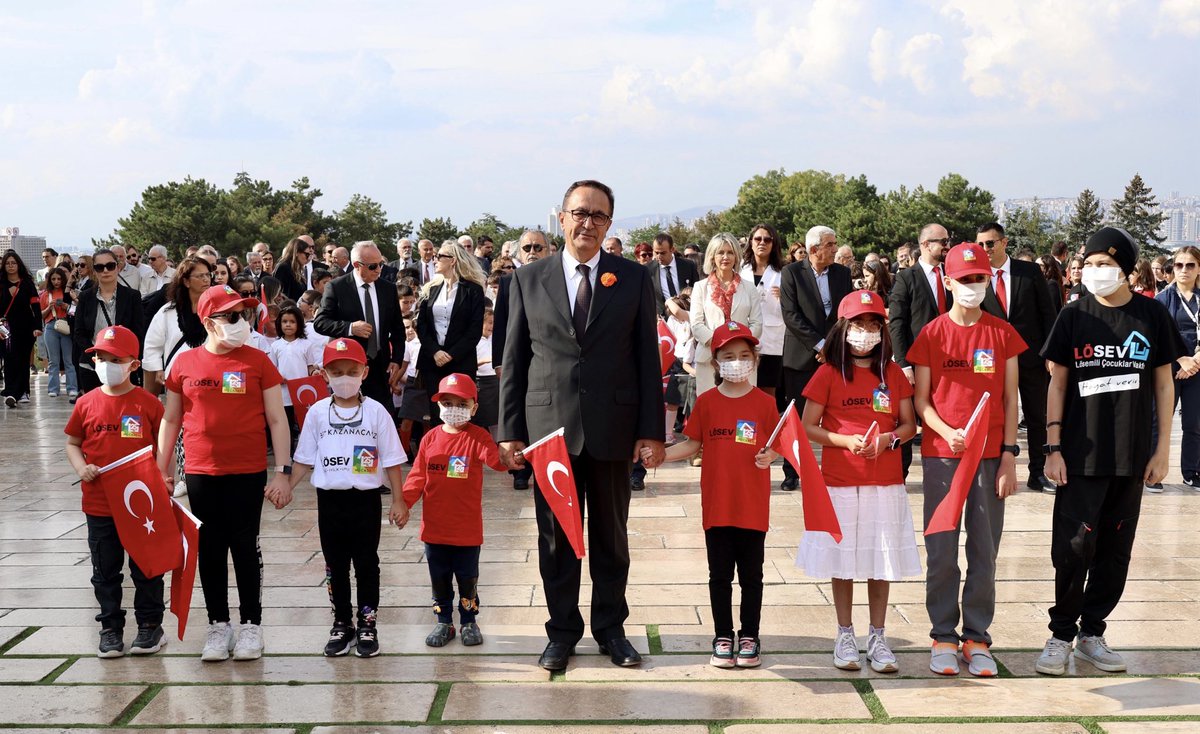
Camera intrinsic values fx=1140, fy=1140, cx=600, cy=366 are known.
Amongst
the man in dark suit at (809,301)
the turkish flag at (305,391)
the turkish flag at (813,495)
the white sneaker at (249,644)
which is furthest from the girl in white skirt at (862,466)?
the turkish flag at (305,391)

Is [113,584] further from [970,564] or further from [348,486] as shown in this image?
[970,564]

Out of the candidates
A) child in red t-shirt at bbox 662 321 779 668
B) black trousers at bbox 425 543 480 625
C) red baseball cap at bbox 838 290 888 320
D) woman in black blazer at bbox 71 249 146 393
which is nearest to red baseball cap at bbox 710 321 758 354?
child in red t-shirt at bbox 662 321 779 668

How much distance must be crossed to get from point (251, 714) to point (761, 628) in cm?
228

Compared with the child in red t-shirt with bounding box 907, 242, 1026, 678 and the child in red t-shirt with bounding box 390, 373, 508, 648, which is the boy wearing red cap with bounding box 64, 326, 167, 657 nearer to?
the child in red t-shirt with bounding box 390, 373, 508, 648

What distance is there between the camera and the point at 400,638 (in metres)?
5.14

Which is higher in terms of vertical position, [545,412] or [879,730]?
[545,412]

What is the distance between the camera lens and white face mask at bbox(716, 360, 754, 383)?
486 centimetres

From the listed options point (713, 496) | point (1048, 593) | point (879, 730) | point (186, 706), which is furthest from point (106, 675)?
point (1048, 593)

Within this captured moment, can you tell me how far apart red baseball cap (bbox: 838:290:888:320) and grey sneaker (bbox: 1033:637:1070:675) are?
59.9 inches

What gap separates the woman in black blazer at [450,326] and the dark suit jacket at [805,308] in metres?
2.32

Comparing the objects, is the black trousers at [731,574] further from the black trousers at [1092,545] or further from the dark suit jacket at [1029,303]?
the dark suit jacket at [1029,303]

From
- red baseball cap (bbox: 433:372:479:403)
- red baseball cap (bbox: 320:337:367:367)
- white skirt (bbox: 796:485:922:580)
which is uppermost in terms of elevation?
red baseball cap (bbox: 320:337:367:367)

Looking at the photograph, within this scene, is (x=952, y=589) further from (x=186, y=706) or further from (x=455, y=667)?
(x=186, y=706)

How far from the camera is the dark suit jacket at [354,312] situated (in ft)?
27.5
